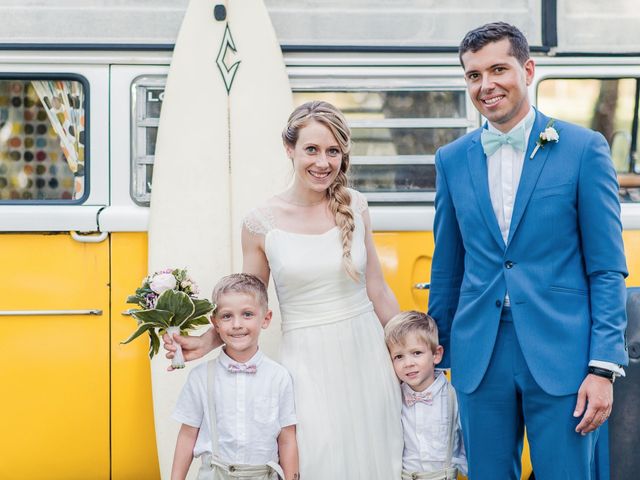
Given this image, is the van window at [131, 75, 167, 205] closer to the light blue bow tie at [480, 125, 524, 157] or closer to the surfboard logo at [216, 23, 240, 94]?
the surfboard logo at [216, 23, 240, 94]

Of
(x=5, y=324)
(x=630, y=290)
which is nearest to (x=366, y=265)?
(x=630, y=290)

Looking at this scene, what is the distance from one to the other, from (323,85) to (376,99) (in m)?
0.25

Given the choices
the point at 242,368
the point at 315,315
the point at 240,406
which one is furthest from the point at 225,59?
the point at 240,406

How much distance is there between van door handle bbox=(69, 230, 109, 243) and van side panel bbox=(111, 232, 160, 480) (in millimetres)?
46

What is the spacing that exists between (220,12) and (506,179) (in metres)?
1.70

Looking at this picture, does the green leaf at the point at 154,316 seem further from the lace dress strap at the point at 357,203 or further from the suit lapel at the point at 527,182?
the suit lapel at the point at 527,182

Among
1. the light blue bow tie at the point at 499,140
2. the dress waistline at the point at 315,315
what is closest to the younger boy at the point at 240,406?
the dress waistline at the point at 315,315

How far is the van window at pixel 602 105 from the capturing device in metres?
3.67

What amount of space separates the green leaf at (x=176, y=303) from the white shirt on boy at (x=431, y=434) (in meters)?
0.89

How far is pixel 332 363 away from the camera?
9.38 feet

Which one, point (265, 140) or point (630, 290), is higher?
point (265, 140)

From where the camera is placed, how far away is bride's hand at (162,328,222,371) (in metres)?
2.77

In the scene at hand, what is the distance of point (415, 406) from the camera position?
2.94 metres

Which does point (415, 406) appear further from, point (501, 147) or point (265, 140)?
point (265, 140)
